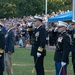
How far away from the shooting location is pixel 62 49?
10953mm

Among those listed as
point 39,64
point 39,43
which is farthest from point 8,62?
point 39,43

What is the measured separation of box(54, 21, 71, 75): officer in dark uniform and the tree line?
41975 mm

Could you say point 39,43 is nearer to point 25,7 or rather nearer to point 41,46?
point 41,46

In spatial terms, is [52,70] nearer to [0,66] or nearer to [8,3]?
[0,66]

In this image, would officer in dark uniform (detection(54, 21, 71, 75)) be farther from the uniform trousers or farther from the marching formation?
the uniform trousers

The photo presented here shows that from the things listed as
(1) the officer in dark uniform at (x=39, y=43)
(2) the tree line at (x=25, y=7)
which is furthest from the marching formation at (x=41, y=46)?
(2) the tree line at (x=25, y=7)

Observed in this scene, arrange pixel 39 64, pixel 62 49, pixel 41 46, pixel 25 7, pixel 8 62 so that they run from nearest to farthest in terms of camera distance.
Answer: pixel 62 49, pixel 41 46, pixel 39 64, pixel 8 62, pixel 25 7

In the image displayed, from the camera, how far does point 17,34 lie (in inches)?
1422

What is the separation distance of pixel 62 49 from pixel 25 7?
141ft

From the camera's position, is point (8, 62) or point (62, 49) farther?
point (8, 62)

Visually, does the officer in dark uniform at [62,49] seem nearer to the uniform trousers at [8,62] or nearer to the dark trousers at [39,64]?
the dark trousers at [39,64]

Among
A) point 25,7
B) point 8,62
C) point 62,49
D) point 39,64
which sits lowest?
point 8,62

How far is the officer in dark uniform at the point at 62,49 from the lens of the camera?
10398 mm

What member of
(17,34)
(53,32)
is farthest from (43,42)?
(17,34)
